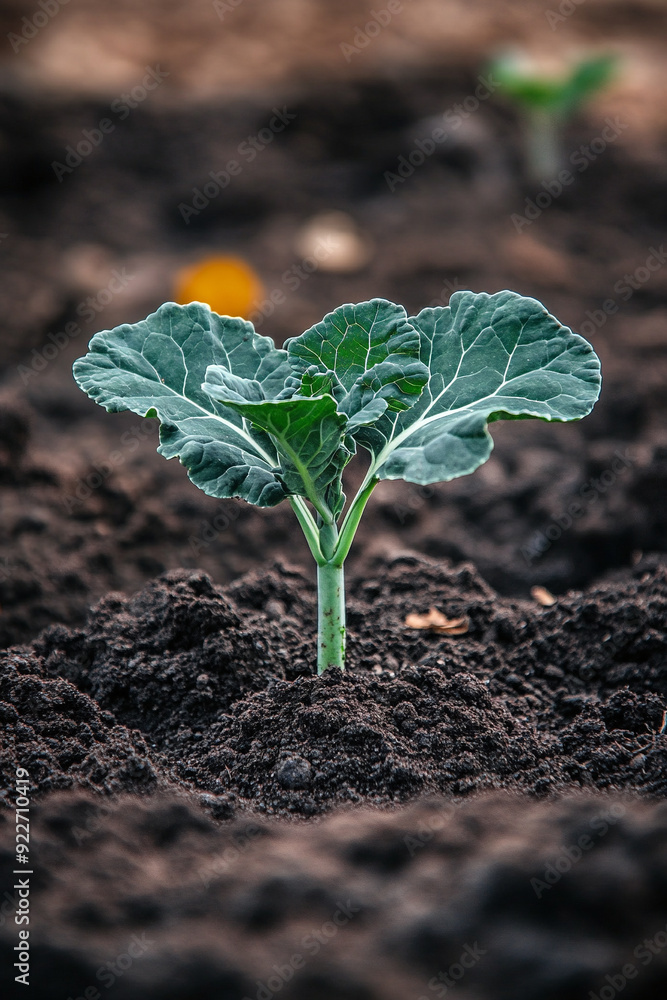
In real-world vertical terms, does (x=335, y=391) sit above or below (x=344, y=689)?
above

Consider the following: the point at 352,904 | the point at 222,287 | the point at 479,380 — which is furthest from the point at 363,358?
the point at 222,287

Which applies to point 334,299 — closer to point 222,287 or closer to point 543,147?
point 222,287

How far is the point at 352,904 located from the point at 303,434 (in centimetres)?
75

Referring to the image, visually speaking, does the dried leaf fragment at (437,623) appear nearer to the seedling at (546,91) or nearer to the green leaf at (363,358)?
the green leaf at (363,358)

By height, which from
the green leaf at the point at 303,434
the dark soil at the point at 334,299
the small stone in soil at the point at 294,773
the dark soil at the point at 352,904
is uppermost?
the dark soil at the point at 334,299

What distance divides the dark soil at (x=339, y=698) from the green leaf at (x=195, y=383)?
42 cm

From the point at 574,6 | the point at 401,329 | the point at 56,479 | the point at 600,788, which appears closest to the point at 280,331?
the point at 56,479

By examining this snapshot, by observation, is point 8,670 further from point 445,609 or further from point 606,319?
point 606,319

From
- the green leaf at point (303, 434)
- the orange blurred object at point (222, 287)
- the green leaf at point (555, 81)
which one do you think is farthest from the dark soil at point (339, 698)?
the green leaf at point (555, 81)

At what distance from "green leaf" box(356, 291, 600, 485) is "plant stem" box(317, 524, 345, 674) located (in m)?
0.19

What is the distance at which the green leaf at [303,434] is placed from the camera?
1409 mm

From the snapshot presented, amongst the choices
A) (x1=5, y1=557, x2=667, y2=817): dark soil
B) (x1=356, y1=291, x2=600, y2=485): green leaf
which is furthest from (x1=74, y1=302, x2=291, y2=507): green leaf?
(x1=5, y1=557, x2=667, y2=817): dark soil

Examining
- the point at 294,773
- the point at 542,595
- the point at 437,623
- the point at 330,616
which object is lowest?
the point at 294,773

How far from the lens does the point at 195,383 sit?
169cm
